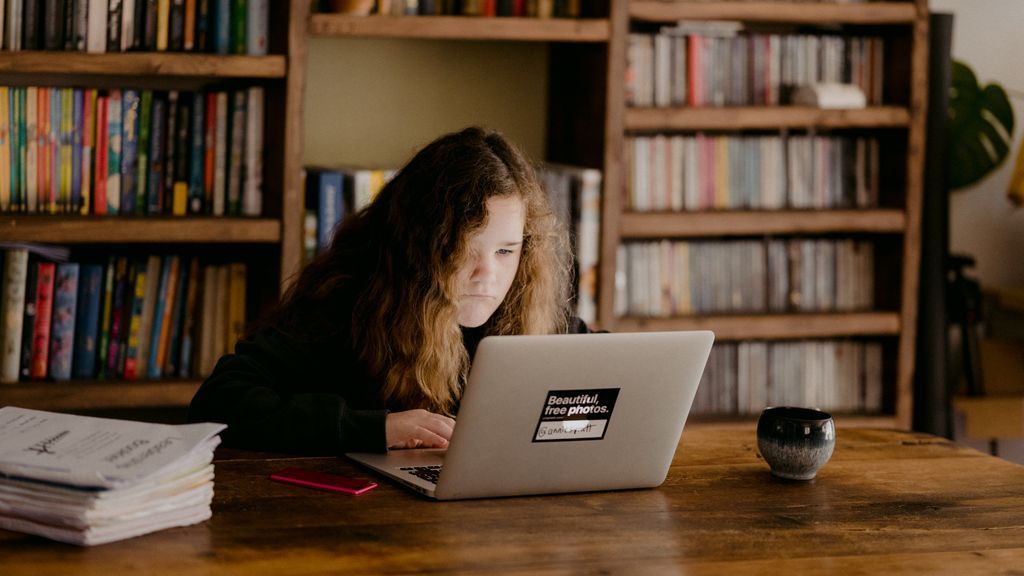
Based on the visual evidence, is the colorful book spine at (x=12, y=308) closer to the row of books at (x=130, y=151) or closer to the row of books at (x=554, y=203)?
the row of books at (x=130, y=151)

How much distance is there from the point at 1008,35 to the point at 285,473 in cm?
286

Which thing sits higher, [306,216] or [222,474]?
[306,216]

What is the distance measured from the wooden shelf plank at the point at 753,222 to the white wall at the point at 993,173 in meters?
0.49

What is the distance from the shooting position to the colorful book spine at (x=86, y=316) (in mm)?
2871

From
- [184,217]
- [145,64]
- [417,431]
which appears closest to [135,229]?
[184,217]

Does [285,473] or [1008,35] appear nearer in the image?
[285,473]

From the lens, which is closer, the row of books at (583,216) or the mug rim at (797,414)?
the mug rim at (797,414)

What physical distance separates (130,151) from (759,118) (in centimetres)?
153

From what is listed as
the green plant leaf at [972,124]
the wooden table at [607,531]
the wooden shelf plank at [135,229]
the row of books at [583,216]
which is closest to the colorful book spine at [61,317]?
the wooden shelf plank at [135,229]

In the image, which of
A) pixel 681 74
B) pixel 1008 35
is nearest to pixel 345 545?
pixel 681 74

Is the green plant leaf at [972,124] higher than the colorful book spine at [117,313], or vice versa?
the green plant leaf at [972,124]

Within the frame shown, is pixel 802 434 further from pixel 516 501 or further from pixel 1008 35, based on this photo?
pixel 1008 35

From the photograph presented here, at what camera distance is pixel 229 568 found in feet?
4.23

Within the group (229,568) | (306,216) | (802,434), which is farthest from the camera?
(306,216)
